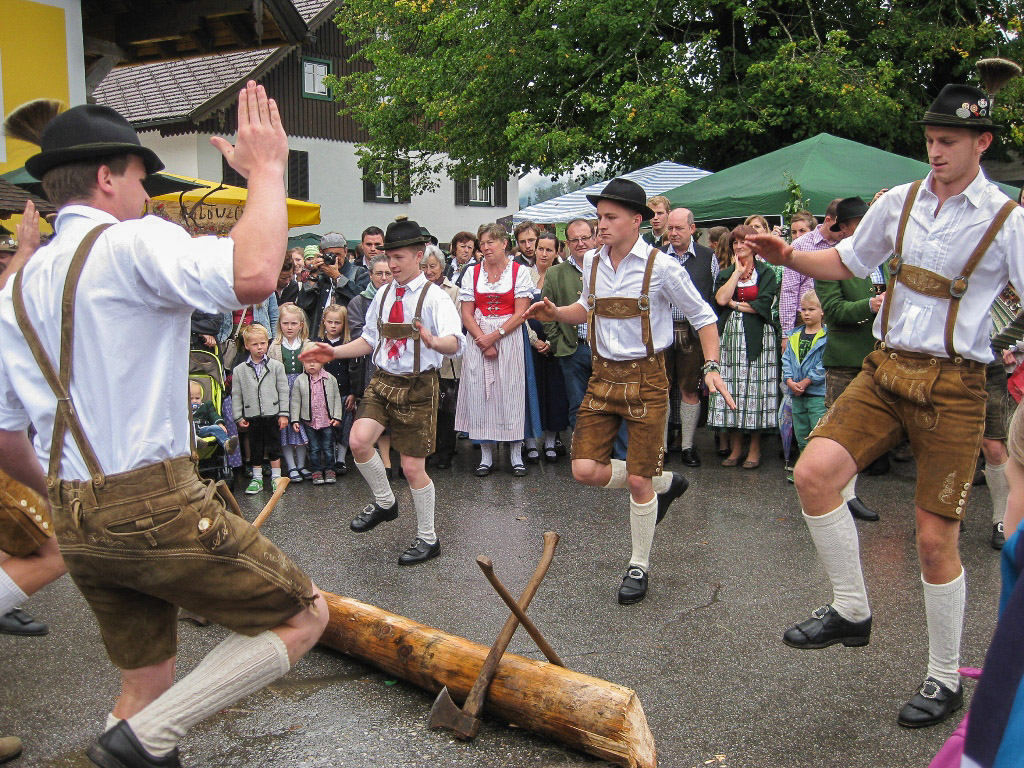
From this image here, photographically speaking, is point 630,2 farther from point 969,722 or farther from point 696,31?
point 969,722

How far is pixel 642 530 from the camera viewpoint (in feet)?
16.1

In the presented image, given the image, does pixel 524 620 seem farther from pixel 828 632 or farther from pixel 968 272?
pixel 968 272

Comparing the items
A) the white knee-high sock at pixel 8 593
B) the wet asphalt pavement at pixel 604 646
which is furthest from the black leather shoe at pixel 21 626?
the white knee-high sock at pixel 8 593

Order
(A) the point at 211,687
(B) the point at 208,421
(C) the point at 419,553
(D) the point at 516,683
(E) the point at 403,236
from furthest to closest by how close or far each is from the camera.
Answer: (B) the point at 208,421
(E) the point at 403,236
(C) the point at 419,553
(D) the point at 516,683
(A) the point at 211,687

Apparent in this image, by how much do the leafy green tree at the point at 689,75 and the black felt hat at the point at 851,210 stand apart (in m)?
9.44

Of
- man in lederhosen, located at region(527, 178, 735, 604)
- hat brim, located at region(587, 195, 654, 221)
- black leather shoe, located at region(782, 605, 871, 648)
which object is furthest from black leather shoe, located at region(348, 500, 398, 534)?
black leather shoe, located at region(782, 605, 871, 648)

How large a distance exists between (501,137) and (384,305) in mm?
12401

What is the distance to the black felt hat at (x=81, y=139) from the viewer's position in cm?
246

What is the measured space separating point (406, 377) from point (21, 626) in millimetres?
2392

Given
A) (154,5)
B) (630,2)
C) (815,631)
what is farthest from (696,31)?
(815,631)

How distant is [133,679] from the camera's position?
8.83 ft

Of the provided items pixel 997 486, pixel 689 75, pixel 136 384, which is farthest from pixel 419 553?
pixel 689 75

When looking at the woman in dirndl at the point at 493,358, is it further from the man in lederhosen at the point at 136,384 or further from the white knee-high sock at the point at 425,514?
the man in lederhosen at the point at 136,384

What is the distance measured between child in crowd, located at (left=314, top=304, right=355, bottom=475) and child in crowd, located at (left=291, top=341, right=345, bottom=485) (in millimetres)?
148
